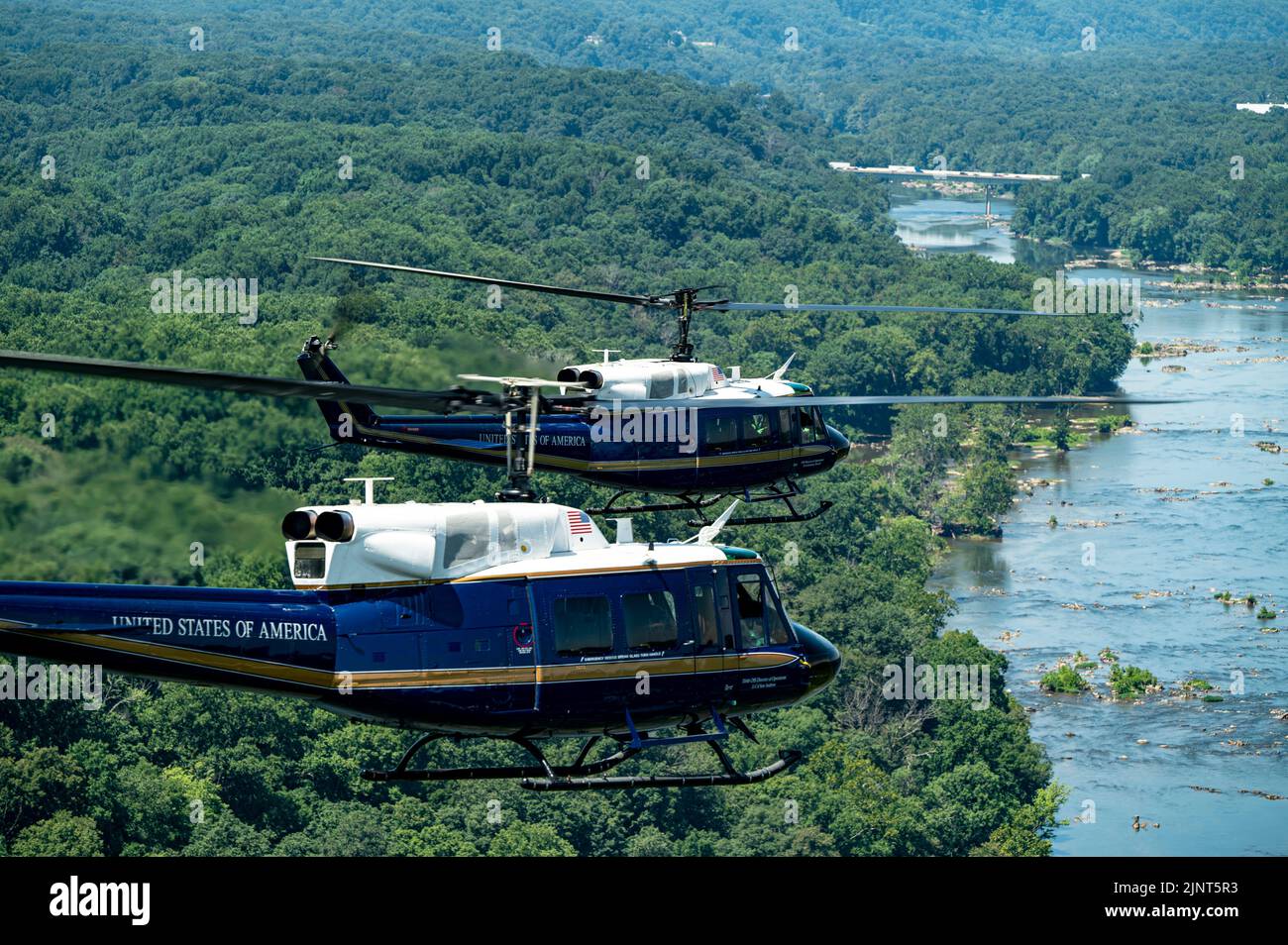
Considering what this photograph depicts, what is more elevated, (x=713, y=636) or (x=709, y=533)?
(x=709, y=533)

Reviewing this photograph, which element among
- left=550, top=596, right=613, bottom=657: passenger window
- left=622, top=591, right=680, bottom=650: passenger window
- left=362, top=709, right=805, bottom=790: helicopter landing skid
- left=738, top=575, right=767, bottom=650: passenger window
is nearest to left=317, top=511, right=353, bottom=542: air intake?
left=362, top=709, right=805, bottom=790: helicopter landing skid

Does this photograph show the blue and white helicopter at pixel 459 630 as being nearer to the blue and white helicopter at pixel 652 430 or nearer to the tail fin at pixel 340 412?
the blue and white helicopter at pixel 652 430

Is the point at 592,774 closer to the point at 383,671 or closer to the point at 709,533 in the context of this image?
the point at 383,671

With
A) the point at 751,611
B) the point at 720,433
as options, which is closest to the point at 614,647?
the point at 751,611

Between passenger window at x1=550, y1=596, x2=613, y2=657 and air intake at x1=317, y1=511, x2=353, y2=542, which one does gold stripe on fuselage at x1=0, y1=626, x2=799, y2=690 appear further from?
air intake at x1=317, y1=511, x2=353, y2=542

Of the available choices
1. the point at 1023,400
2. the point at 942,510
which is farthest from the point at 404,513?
the point at 942,510
